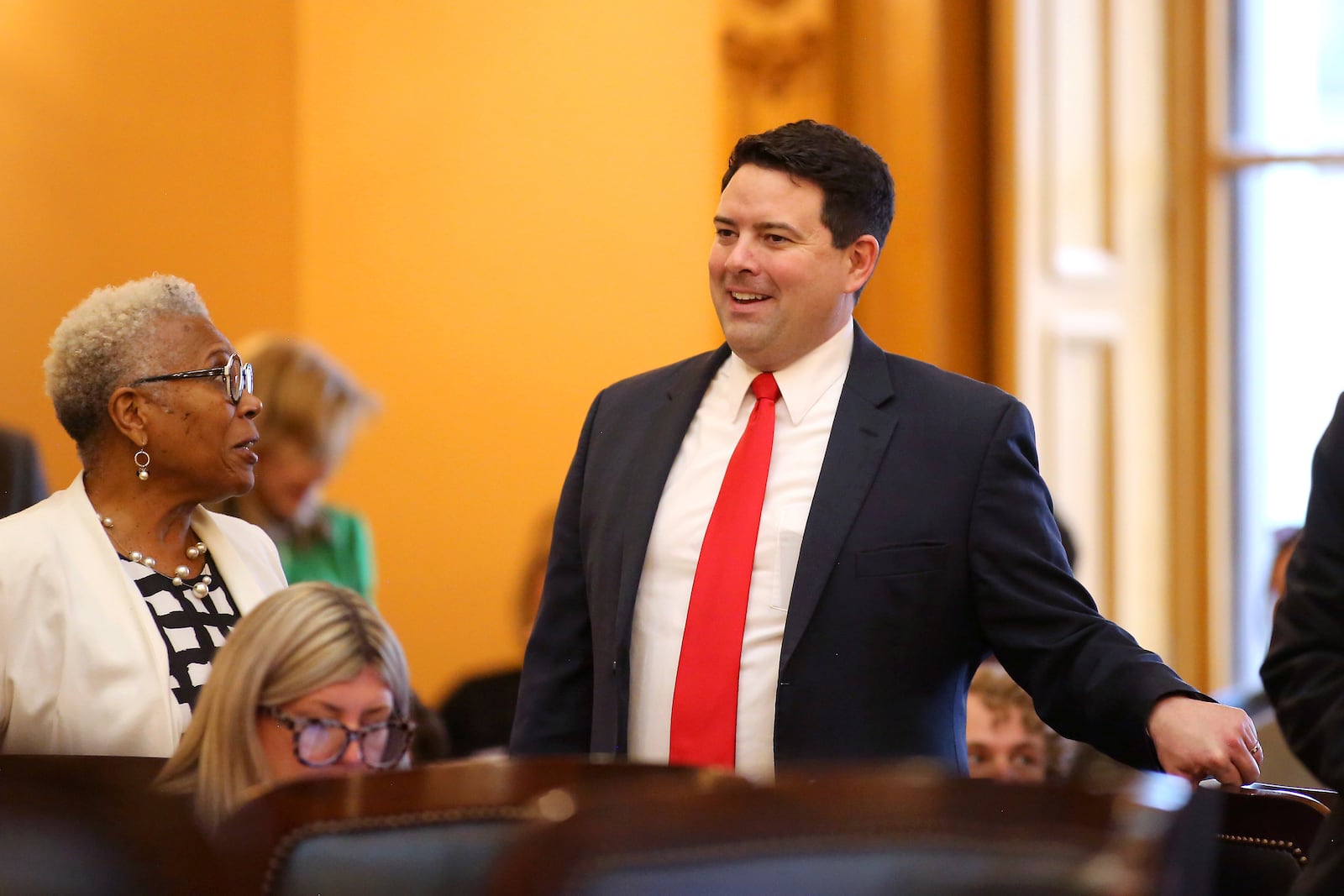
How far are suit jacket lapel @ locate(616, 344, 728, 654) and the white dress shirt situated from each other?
2 centimetres

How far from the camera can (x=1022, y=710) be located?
3219 mm

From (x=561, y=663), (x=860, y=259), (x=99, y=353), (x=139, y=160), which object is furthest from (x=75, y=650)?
(x=139, y=160)

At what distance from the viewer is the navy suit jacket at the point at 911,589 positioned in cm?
232

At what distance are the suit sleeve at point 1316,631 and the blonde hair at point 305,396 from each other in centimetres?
246

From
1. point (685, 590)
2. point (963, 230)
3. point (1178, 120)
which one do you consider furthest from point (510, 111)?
point (685, 590)

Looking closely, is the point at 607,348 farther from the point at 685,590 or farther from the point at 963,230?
the point at 685,590

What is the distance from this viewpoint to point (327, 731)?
2080 millimetres

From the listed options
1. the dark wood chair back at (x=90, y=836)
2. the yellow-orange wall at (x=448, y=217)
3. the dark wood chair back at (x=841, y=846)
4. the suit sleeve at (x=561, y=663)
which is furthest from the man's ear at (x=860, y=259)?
the yellow-orange wall at (x=448, y=217)

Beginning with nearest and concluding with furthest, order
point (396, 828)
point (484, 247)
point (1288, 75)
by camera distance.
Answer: point (396, 828)
point (484, 247)
point (1288, 75)

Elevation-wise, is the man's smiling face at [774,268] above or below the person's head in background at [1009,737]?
above

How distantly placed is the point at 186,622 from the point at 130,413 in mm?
297

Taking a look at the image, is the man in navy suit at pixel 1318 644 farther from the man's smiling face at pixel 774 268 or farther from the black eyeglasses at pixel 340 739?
the black eyeglasses at pixel 340 739

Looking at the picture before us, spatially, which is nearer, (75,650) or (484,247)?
(75,650)

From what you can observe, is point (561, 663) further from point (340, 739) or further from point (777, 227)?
point (777, 227)
